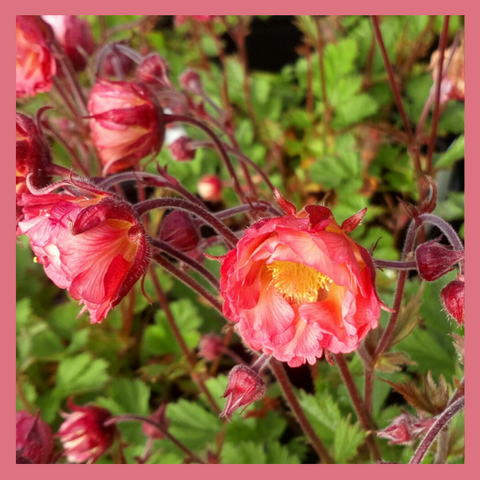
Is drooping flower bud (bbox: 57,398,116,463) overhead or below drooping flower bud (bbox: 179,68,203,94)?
below

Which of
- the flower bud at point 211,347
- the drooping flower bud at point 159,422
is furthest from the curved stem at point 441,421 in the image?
the flower bud at point 211,347

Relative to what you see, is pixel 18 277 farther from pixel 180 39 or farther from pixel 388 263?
pixel 180 39

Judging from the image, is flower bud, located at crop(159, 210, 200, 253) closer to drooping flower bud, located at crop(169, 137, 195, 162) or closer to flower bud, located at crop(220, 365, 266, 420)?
flower bud, located at crop(220, 365, 266, 420)

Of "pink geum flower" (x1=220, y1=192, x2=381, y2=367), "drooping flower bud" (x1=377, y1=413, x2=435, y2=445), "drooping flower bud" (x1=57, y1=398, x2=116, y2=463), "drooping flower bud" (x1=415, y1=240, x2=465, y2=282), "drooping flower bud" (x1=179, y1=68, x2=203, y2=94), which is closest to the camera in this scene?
"pink geum flower" (x1=220, y1=192, x2=381, y2=367)

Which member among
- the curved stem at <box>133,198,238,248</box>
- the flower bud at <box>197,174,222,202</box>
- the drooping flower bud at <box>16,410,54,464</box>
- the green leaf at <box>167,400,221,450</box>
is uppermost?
the curved stem at <box>133,198,238,248</box>

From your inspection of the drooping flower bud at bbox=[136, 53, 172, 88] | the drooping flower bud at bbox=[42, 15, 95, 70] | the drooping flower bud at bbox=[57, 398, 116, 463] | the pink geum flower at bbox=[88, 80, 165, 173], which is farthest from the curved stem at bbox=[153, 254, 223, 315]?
the drooping flower bud at bbox=[42, 15, 95, 70]

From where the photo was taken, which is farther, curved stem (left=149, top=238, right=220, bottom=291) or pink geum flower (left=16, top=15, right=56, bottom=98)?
pink geum flower (left=16, top=15, right=56, bottom=98)

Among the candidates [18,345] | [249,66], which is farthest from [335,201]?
[18,345]
